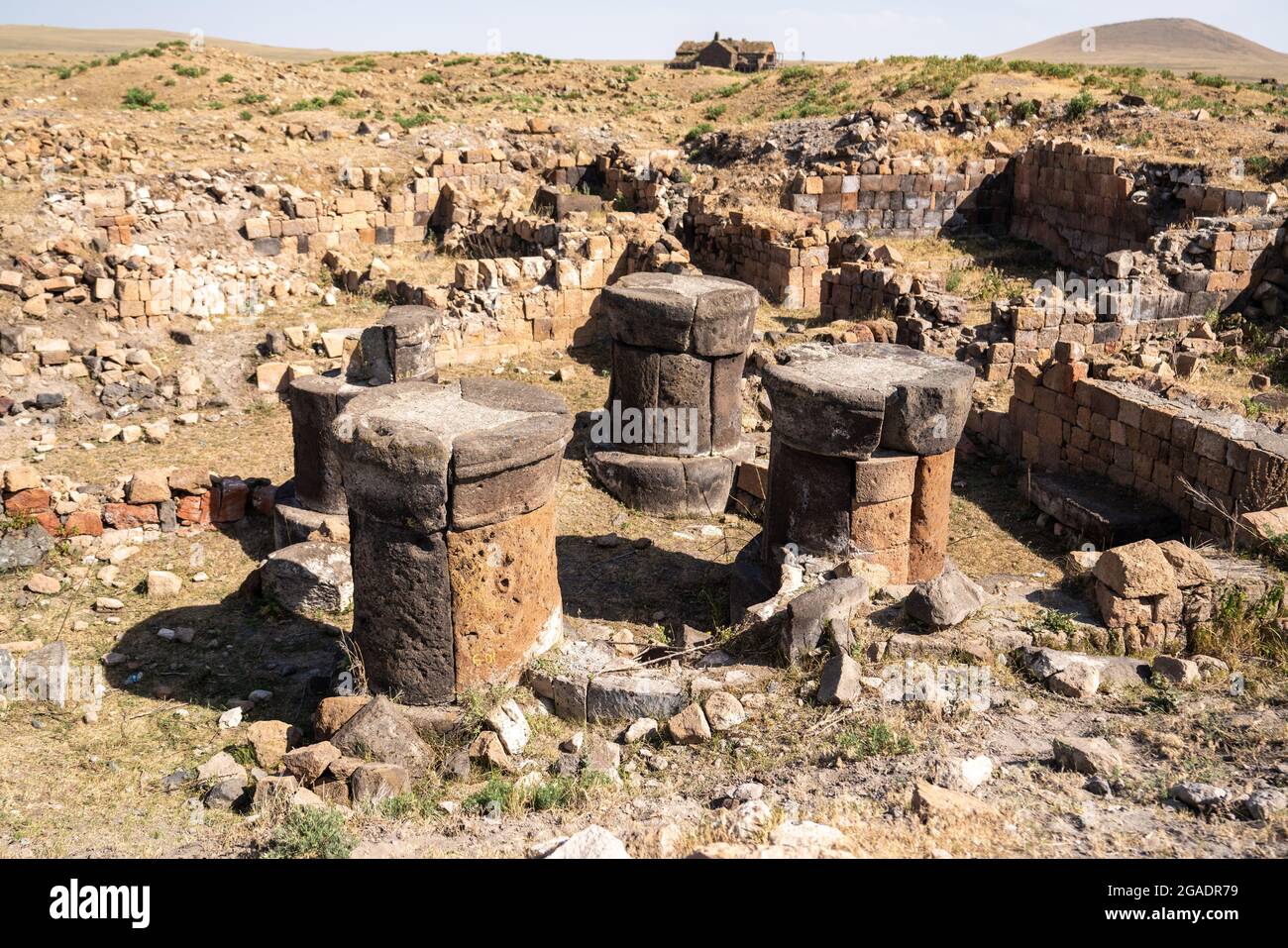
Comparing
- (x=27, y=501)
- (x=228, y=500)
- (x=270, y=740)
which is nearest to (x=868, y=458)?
(x=270, y=740)

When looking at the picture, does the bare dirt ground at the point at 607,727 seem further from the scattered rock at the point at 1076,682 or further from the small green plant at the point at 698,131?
the small green plant at the point at 698,131

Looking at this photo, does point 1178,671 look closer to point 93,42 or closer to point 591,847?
point 591,847

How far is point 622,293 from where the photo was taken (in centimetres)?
968

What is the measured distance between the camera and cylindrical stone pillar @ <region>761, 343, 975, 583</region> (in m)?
6.95

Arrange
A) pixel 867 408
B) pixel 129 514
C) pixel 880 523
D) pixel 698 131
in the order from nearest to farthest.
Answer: pixel 867 408 → pixel 880 523 → pixel 129 514 → pixel 698 131

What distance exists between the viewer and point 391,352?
958cm

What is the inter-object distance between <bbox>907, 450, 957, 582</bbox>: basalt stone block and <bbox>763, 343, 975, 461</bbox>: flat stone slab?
0.48ft

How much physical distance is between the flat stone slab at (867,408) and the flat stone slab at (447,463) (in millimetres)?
1638

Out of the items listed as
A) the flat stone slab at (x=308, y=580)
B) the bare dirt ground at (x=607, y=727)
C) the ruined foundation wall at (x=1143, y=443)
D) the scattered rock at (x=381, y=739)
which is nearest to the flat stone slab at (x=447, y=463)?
the scattered rock at (x=381, y=739)

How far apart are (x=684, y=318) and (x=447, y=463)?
4267 millimetres

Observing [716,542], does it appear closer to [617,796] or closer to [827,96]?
[617,796]

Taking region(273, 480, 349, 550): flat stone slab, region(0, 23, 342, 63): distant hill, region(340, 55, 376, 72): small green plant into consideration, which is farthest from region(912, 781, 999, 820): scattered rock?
region(0, 23, 342, 63): distant hill

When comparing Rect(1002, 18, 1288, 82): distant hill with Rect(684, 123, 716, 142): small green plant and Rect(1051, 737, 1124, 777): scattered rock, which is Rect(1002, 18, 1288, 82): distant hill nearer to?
Rect(684, 123, 716, 142): small green plant
